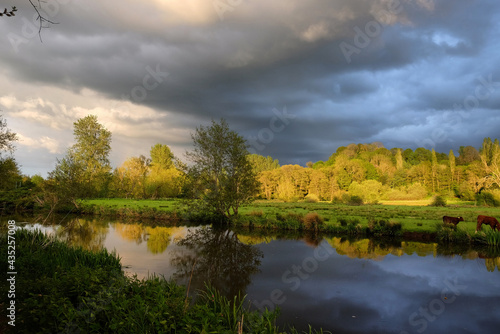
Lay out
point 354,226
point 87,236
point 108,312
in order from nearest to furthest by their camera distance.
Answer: point 108,312 < point 87,236 < point 354,226

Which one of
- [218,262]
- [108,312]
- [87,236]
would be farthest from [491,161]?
[108,312]

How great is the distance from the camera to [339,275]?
1291 cm

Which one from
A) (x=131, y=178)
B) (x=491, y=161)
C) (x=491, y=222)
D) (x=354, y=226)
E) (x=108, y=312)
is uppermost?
(x=491, y=161)

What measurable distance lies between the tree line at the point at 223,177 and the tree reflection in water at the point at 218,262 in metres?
6.65

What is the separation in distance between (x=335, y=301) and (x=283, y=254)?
6.90 meters

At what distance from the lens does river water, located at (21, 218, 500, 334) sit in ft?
28.5

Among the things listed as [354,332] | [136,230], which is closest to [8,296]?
[354,332]

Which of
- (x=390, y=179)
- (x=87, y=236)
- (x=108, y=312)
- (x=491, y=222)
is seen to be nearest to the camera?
(x=108, y=312)

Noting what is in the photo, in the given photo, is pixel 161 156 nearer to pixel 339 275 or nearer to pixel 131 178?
pixel 131 178

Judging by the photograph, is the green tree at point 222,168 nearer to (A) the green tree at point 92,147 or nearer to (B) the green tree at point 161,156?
(A) the green tree at point 92,147

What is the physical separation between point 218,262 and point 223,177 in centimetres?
Result: 1346

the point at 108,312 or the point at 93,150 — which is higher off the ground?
the point at 93,150

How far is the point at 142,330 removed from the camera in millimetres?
4258

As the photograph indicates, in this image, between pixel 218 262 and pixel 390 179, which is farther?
pixel 390 179
